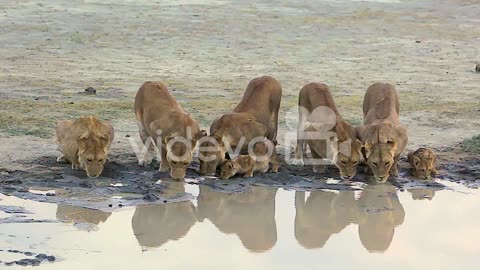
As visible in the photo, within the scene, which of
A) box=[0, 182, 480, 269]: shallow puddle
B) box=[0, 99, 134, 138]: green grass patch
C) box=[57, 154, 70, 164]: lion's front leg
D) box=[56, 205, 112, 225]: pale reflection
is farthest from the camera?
box=[0, 99, 134, 138]: green grass patch

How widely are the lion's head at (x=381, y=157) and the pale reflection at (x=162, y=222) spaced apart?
1.90m

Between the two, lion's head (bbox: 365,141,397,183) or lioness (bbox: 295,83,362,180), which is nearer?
lion's head (bbox: 365,141,397,183)

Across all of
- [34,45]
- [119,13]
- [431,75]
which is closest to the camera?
[431,75]

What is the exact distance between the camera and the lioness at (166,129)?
1081 cm

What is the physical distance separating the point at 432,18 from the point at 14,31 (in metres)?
9.39

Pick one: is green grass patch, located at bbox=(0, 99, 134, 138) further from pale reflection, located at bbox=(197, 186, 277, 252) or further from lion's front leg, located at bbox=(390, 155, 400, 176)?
lion's front leg, located at bbox=(390, 155, 400, 176)

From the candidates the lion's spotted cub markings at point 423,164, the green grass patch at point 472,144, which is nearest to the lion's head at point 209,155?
the lion's spotted cub markings at point 423,164

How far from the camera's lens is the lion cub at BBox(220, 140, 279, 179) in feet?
35.7

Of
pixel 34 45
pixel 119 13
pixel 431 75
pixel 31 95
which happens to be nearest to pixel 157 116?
pixel 31 95

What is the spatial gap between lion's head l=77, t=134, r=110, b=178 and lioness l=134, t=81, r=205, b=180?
0.55m

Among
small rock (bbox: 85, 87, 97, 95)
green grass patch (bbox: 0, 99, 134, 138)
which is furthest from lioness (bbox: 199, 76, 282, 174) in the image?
small rock (bbox: 85, 87, 97, 95)

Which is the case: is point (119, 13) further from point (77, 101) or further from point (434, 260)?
point (434, 260)

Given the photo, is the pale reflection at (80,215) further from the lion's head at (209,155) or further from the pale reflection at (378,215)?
the pale reflection at (378,215)

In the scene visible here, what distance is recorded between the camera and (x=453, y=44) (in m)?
21.1
